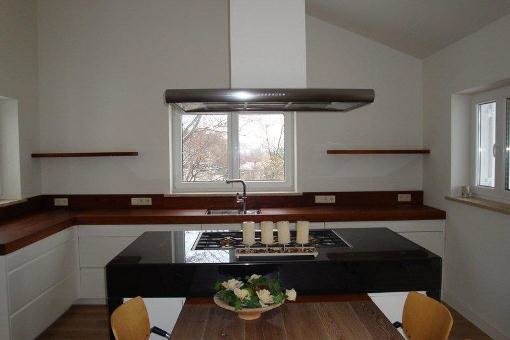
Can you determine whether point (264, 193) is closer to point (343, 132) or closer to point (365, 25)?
point (343, 132)

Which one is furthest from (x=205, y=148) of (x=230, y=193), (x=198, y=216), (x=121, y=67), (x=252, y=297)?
(x=252, y=297)

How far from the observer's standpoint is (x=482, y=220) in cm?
315

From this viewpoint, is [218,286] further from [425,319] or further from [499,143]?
[499,143]

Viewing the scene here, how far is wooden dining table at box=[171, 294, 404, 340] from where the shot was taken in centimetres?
158

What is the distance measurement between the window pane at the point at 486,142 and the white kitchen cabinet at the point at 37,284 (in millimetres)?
3517

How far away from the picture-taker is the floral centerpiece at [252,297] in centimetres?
166

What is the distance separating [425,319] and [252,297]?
756 millimetres

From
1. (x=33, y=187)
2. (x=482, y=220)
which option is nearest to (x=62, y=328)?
(x=33, y=187)

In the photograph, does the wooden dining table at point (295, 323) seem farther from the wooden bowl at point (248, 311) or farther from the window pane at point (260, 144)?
the window pane at point (260, 144)

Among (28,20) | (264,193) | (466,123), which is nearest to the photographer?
(466,123)

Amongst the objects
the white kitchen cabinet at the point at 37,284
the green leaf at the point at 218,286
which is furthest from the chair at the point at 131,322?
the white kitchen cabinet at the point at 37,284

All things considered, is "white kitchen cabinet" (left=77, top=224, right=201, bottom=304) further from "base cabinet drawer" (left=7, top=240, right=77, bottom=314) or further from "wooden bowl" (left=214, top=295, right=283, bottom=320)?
"wooden bowl" (left=214, top=295, right=283, bottom=320)

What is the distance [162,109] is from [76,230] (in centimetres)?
139

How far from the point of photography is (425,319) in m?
1.77
